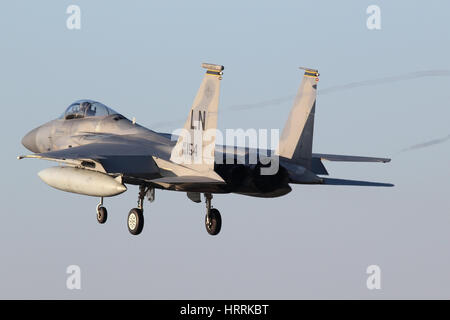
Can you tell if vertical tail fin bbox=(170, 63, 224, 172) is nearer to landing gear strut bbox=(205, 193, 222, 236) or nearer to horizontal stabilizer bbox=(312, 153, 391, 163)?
landing gear strut bbox=(205, 193, 222, 236)

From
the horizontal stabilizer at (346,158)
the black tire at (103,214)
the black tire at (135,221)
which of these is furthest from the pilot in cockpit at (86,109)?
the horizontal stabilizer at (346,158)

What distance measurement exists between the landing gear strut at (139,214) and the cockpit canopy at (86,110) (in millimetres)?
2930

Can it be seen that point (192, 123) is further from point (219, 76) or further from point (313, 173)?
point (313, 173)

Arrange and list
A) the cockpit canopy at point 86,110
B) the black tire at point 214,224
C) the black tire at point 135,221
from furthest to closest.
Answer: the cockpit canopy at point 86,110
the black tire at point 214,224
the black tire at point 135,221

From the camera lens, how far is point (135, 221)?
114 ft

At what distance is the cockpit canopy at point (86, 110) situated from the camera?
3688cm

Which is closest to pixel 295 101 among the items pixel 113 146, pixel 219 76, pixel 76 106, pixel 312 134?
pixel 312 134

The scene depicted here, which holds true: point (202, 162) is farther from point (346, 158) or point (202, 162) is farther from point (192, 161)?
point (346, 158)

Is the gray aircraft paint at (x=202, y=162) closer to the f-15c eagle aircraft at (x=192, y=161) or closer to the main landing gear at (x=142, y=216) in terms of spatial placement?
the f-15c eagle aircraft at (x=192, y=161)

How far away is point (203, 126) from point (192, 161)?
4.01 ft

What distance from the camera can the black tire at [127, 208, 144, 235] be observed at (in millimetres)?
34688

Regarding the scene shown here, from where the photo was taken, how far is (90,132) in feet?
119

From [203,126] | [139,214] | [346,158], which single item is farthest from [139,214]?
[346,158]

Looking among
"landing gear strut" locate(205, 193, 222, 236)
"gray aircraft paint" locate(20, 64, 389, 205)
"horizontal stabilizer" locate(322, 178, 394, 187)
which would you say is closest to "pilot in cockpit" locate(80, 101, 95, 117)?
"gray aircraft paint" locate(20, 64, 389, 205)
